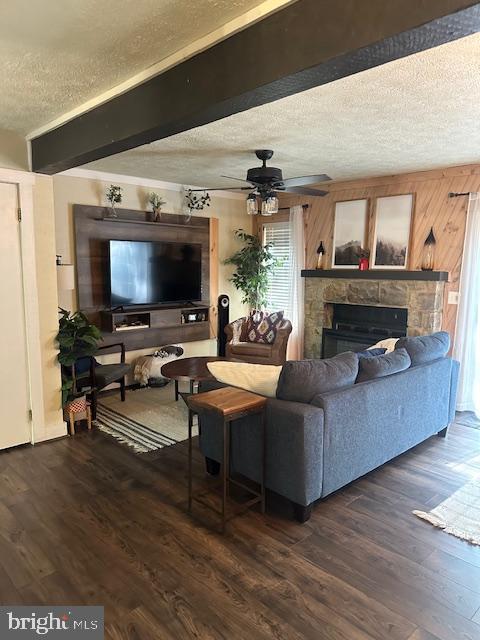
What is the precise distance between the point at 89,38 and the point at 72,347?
2.62 m

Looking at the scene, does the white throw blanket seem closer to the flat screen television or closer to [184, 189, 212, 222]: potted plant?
the flat screen television

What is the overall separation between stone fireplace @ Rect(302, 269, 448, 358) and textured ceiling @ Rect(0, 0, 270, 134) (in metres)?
3.72

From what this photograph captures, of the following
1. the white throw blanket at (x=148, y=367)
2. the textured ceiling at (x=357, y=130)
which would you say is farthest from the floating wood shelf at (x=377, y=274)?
the white throw blanket at (x=148, y=367)

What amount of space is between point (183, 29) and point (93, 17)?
0.37 m

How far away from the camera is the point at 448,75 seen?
90.0 inches

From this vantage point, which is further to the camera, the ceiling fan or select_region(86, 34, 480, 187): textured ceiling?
the ceiling fan

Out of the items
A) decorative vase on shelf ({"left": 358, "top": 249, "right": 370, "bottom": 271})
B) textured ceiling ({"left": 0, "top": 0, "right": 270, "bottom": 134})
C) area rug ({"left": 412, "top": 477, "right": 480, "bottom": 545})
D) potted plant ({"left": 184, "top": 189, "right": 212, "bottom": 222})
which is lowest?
area rug ({"left": 412, "top": 477, "right": 480, "bottom": 545})

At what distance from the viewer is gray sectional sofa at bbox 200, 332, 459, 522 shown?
254 centimetres

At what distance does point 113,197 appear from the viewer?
4992 mm

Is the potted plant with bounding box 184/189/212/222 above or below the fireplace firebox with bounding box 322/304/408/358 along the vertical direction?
above

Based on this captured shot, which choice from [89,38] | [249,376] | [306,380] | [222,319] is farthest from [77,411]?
[89,38]

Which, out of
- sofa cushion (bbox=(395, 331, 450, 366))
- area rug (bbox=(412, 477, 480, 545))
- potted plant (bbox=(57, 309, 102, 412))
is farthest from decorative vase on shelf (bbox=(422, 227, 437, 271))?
potted plant (bbox=(57, 309, 102, 412))

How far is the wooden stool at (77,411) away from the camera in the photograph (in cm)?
391

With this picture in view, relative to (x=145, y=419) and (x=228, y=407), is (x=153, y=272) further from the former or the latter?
(x=228, y=407)
